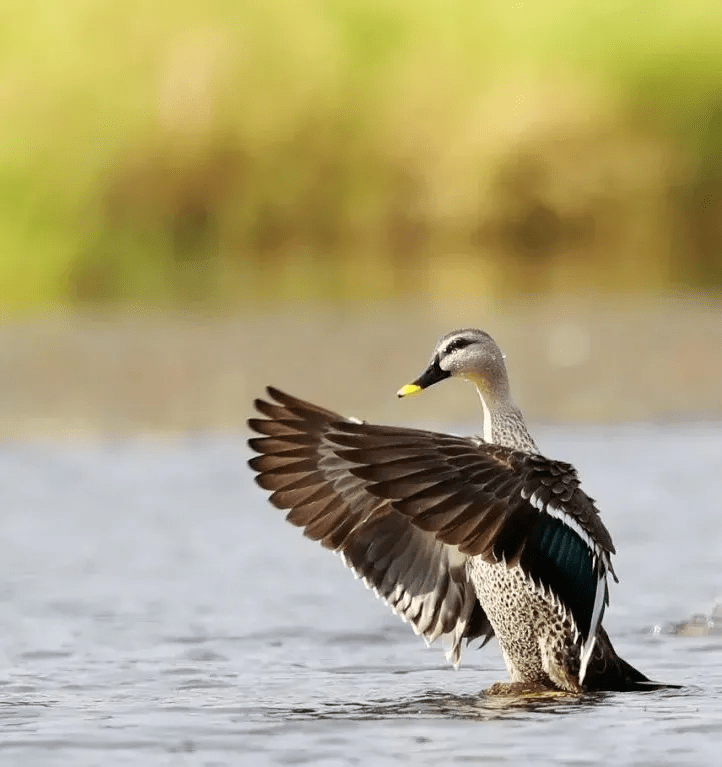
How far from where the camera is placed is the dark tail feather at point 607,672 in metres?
6.59

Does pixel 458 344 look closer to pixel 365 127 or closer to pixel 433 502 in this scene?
pixel 433 502

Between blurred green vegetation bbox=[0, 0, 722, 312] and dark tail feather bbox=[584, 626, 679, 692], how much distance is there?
16.7m

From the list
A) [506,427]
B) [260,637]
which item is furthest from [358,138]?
[506,427]

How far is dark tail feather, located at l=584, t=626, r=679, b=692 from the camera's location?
6.59 metres

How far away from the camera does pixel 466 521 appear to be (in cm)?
608

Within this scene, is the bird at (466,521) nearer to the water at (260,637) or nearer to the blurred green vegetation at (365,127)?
the water at (260,637)

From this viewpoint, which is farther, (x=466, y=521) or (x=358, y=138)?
(x=358, y=138)

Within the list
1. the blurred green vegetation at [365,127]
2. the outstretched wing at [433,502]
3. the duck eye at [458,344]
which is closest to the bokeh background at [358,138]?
the blurred green vegetation at [365,127]

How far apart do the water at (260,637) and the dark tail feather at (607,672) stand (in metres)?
0.09

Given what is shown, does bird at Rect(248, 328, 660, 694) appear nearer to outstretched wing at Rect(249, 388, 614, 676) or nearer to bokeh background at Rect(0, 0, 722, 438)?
outstretched wing at Rect(249, 388, 614, 676)

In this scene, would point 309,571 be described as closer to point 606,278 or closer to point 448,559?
point 448,559

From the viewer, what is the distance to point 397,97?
24828mm

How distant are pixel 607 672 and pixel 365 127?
18715 millimetres

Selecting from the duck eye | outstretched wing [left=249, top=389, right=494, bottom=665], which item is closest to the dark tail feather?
outstretched wing [left=249, top=389, right=494, bottom=665]
